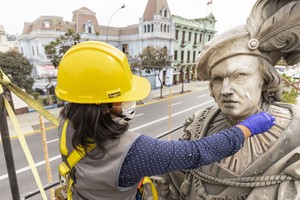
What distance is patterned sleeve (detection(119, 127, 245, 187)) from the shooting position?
4.10ft

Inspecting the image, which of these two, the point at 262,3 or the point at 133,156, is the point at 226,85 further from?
the point at 133,156

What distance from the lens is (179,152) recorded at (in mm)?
1262

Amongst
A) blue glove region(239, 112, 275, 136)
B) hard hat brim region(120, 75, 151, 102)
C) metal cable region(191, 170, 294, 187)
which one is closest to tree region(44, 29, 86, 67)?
hard hat brim region(120, 75, 151, 102)

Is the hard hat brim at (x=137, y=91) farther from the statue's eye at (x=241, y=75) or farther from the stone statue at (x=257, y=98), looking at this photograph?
the statue's eye at (x=241, y=75)

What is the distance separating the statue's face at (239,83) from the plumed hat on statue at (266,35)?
51 mm

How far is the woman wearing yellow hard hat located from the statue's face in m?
0.13

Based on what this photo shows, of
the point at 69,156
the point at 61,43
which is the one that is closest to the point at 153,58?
the point at 61,43

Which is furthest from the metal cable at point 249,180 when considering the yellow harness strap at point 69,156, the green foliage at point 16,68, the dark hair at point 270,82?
the green foliage at point 16,68

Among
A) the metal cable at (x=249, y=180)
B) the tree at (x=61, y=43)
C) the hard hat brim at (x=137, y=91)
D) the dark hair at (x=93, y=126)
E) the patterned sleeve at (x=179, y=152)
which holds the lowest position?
the metal cable at (x=249, y=180)

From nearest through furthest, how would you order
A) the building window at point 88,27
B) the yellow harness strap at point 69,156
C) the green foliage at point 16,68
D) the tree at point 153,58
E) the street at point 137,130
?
the yellow harness strap at point 69,156 → the street at point 137,130 → the green foliage at point 16,68 → the tree at point 153,58 → the building window at point 88,27

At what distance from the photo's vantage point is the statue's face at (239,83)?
1371mm

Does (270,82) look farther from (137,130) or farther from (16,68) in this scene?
(16,68)

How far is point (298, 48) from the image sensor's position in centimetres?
137

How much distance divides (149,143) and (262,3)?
1.15m
